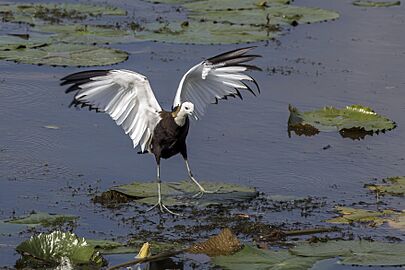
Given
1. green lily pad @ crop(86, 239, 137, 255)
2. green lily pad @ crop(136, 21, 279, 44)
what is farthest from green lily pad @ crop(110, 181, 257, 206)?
green lily pad @ crop(136, 21, 279, 44)

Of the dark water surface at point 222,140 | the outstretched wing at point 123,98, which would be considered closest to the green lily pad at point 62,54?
the dark water surface at point 222,140

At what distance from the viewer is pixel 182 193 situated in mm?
8555

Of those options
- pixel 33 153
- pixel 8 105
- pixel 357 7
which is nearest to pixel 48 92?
pixel 8 105

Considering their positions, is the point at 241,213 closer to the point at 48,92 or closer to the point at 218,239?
the point at 218,239

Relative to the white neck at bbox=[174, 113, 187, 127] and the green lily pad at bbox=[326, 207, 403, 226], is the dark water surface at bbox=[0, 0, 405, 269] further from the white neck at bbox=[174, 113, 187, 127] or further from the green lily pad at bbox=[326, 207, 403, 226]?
the white neck at bbox=[174, 113, 187, 127]

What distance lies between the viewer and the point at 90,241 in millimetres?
7152

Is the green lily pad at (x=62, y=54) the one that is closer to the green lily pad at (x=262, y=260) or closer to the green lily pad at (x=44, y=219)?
the green lily pad at (x=44, y=219)

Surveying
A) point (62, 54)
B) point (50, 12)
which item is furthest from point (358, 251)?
point (50, 12)

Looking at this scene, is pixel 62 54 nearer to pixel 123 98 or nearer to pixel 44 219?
pixel 123 98

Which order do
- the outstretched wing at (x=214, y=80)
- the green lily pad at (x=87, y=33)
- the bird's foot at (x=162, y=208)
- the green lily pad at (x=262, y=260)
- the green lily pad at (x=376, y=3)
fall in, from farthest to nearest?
the green lily pad at (x=376, y=3) → the green lily pad at (x=87, y=33) → the outstretched wing at (x=214, y=80) → the bird's foot at (x=162, y=208) → the green lily pad at (x=262, y=260)

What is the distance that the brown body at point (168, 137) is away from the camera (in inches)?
334

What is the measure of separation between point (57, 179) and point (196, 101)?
1.26m

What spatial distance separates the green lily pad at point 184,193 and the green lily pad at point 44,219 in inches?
26.5

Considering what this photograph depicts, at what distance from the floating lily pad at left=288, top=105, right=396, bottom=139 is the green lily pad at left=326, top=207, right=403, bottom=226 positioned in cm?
229
